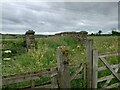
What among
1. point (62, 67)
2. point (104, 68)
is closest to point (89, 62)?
point (104, 68)

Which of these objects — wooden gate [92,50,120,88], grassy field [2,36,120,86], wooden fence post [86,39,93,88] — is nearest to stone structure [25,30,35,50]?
grassy field [2,36,120,86]

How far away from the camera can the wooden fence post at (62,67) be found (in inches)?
197

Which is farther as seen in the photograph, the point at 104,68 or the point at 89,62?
the point at 104,68

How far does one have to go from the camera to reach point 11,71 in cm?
853

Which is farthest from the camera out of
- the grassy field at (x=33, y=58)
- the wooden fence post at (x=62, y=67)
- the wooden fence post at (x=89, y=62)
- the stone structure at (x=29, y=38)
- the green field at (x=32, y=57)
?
the stone structure at (x=29, y=38)

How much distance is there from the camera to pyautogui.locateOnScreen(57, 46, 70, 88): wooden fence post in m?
4.99

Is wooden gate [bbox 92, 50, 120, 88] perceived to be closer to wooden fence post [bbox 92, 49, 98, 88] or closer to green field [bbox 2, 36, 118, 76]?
wooden fence post [bbox 92, 49, 98, 88]

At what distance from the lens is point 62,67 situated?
197 inches

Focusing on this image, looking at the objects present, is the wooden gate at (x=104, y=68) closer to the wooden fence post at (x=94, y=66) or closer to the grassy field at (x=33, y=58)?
the wooden fence post at (x=94, y=66)

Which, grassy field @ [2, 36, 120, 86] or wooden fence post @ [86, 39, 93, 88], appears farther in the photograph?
grassy field @ [2, 36, 120, 86]

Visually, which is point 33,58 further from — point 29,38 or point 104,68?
point 104,68

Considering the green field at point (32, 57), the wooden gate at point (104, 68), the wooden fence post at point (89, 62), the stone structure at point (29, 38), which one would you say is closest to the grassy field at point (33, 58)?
the green field at point (32, 57)

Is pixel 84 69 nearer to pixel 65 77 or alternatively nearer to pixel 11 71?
pixel 65 77

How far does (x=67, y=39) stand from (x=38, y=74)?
11.7 m
